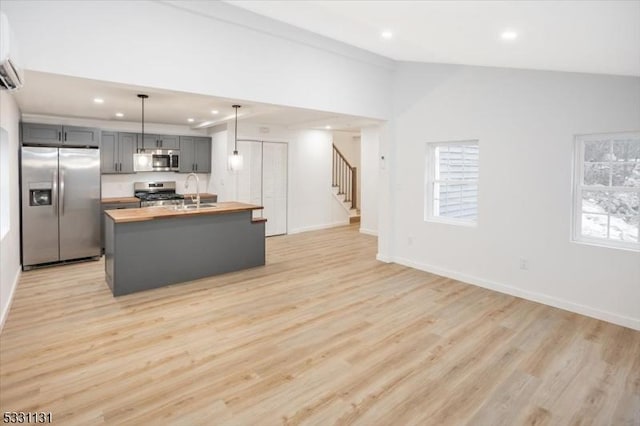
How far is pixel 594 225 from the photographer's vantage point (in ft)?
12.9

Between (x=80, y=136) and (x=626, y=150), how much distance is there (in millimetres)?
7595

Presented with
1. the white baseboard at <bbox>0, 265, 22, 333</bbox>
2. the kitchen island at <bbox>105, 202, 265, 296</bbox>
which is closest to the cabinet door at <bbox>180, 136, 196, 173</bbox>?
the kitchen island at <bbox>105, 202, 265, 296</bbox>

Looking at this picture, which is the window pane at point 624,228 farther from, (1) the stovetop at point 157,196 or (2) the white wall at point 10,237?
(1) the stovetop at point 157,196

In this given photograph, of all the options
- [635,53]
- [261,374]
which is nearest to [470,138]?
[635,53]

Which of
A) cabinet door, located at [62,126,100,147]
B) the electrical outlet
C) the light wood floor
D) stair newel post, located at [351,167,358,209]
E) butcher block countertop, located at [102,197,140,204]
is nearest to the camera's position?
the light wood floor

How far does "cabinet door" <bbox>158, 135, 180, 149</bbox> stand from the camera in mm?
7738

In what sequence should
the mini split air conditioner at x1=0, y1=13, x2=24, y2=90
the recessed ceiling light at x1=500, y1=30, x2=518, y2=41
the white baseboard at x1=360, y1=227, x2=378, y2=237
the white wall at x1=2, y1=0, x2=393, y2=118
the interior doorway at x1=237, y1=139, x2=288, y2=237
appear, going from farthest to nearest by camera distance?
the white baseboard at x1=360, y1=227, x2=378, y2=237 → the interior doorway at x1=237, y1=139, x2=288, y2=237 → the white wall at x1=2, y1=0, x2=393, y2=118 → the recessed ceiling light at x1=500, y1=30, x2=518, y2=41 → the mini split air conditioner at x1=0, y1=13, x2=24, y2=90

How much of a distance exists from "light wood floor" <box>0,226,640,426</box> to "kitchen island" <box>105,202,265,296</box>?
0.84 ft

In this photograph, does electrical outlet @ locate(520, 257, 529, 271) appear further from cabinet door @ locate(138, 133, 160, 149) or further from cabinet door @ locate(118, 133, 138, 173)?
cabinet door @ locate(118, 133, 138, 173)

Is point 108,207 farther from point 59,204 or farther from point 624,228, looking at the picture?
point 624,228

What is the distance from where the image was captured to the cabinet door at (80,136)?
19.8ft

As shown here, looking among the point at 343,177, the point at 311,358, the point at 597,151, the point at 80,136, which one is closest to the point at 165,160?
the point at 80,136

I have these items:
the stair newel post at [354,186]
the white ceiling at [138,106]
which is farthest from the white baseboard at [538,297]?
the stair newel post at [354,186]

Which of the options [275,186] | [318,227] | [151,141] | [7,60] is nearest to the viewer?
[7,60]
